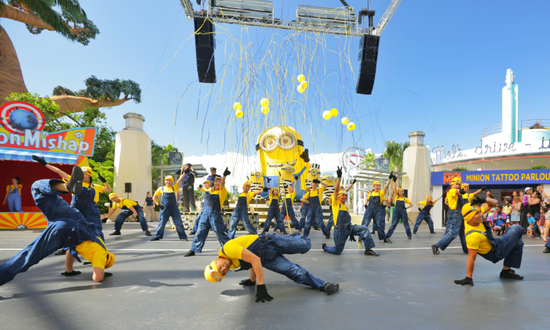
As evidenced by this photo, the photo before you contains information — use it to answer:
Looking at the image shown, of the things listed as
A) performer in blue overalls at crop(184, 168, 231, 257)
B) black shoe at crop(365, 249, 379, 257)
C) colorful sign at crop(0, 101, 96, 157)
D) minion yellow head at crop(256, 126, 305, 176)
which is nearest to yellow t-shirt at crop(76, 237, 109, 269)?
performer in blue overalls at crop(184, 168, 231, 257)

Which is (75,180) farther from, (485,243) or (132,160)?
(132,160)

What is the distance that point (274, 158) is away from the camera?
1470 cm

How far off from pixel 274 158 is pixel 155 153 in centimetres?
2000

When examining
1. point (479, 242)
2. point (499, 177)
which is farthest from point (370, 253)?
point (499, 177)

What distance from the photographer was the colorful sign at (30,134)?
38.2ft

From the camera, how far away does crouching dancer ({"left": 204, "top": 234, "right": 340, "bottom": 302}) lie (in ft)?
10.2

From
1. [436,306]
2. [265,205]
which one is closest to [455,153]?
[265,205]

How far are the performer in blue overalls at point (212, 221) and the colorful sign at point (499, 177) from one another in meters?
12.6

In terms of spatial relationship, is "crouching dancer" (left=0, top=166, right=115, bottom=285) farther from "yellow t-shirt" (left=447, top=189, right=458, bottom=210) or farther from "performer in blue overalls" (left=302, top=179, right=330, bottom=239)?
"yellow t-shirt" (left=447, top=189, right=458, bottom=210)

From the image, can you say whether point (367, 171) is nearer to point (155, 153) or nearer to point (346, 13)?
point (346, 13)

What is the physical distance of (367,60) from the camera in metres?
7.11

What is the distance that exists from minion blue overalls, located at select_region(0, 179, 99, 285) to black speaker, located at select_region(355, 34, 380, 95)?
6381mm

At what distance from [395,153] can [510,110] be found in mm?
12821

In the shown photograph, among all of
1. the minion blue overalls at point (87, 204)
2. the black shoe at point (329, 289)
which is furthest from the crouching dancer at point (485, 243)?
the minion blue overalls at point (87, 204)
